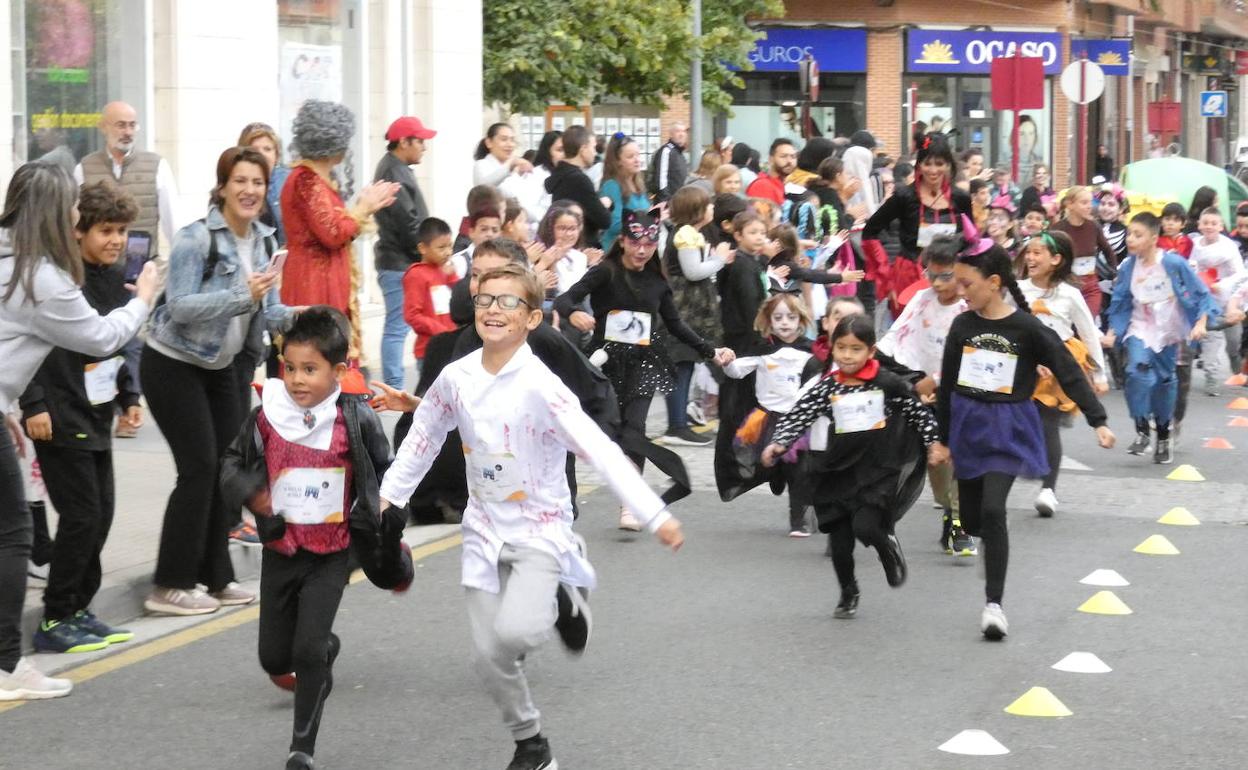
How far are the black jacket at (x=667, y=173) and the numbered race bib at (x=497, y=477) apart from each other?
12857 mm

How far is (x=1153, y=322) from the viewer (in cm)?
1316

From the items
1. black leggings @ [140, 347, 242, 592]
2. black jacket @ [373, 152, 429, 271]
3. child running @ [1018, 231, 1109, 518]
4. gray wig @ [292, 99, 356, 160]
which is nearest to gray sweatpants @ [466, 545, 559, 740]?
black leggings @ [140, 347, 242, 592]

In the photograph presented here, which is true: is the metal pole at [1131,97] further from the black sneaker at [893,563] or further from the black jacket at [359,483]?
the black jacket at [359,483]

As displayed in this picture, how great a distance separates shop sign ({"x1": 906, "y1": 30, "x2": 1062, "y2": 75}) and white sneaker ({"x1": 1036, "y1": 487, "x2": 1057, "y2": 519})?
114ft

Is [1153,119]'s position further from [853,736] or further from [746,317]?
[853,736]

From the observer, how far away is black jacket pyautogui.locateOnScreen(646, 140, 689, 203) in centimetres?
1861

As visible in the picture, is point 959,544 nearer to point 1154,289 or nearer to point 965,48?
point 1154,289

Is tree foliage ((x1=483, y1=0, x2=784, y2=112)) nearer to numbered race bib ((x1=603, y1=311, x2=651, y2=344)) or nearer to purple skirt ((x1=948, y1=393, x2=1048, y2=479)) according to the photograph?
numbered race bib ((x1=603, y1=311, x2=651, y2=344))

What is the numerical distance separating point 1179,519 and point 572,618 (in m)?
5.31

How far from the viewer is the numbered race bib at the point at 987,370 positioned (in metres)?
7.84

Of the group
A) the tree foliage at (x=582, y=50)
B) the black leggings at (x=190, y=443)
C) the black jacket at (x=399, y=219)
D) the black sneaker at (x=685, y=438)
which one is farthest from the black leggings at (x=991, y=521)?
the tree foliage at (x=582, y=50)

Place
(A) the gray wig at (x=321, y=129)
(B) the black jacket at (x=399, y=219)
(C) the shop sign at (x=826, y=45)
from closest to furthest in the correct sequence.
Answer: (A) the gray wig at (x=321, y=129) < (B) the black jacket at (x=399, y=219) < (C) the shop sign at (x=826, y=45)

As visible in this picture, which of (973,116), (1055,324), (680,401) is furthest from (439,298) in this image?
(973,116)

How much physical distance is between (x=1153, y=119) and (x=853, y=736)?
37827 millimetres
